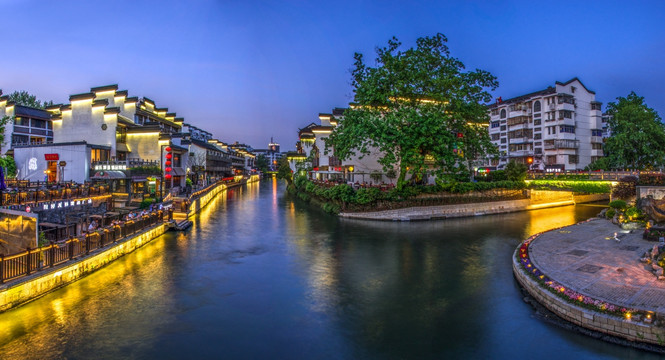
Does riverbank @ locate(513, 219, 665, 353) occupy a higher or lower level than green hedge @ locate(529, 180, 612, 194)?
lower

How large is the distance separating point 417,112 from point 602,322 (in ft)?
83.4

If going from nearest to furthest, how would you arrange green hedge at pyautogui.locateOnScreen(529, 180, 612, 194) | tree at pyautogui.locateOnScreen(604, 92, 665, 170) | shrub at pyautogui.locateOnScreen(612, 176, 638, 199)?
1. shrub at pyautogui.locateOnScreen(612, 176, 638, 199)
2. green hedge at pyautogui.locateOnScreen(529, 180, 612, 194)
3. tree at pyautogui.locateOnScreen(604, 92, 665, 170)

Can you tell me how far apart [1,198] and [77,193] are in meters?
6.49

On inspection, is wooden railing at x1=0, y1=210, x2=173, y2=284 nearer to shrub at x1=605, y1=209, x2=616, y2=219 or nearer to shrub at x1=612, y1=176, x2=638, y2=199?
shrub at x1=605, y1=209, x2=616, y2=219

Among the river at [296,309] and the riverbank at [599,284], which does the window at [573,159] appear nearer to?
the river at [296,309]

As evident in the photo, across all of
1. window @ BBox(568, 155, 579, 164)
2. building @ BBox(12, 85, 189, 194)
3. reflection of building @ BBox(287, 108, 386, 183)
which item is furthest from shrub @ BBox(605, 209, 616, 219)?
window @ BBox(568, 155, 579, 164)

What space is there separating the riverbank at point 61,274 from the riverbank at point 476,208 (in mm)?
19777

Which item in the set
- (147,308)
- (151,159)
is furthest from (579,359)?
(151,159)

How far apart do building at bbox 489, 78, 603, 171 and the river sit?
49.5 metres

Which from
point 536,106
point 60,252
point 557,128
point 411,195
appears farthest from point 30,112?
point 557,128

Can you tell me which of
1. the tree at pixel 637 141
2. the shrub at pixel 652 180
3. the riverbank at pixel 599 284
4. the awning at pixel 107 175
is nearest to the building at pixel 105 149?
the awning at pixel 107 175

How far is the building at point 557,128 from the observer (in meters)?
62.3

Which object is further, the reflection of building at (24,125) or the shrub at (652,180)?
the reflection of building at (24,125)

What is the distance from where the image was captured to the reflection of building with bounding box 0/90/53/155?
48219 millimetres
